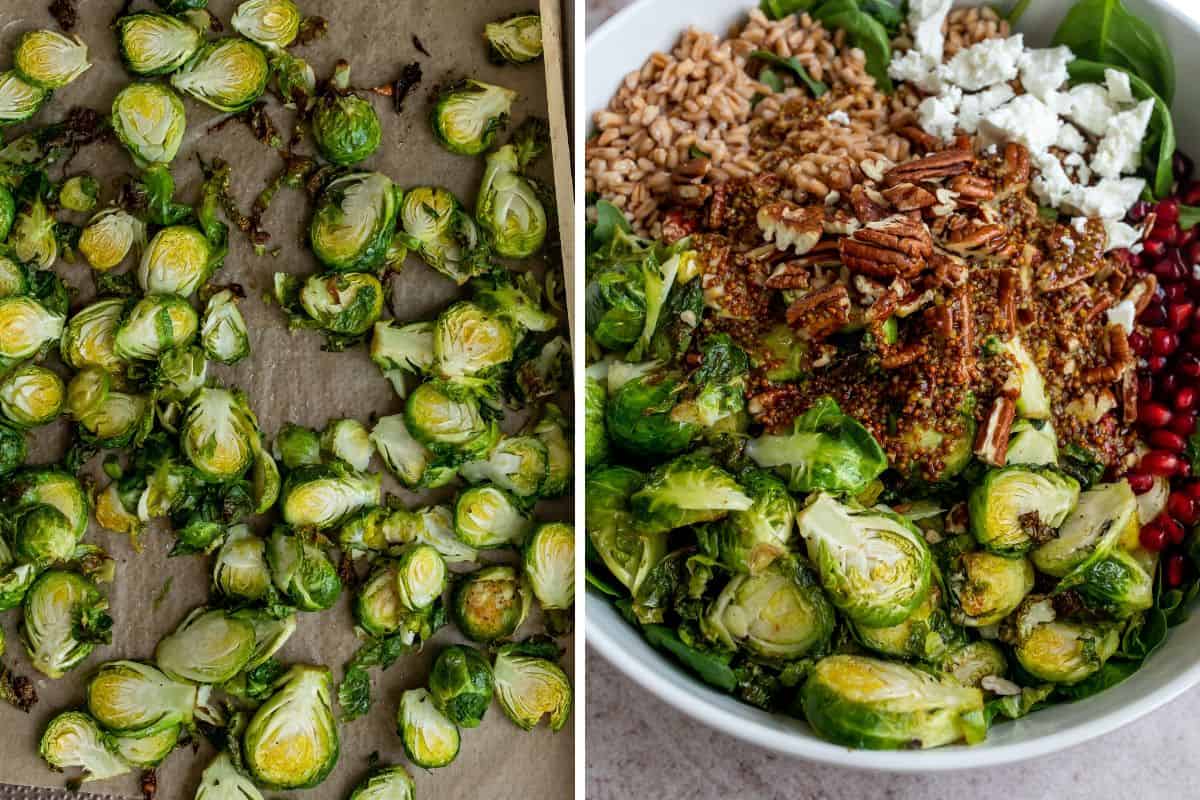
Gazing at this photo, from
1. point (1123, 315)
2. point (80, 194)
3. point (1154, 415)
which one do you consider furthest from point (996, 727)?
point (80, 194)

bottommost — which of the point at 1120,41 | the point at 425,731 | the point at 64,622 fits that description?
the point at 64,622

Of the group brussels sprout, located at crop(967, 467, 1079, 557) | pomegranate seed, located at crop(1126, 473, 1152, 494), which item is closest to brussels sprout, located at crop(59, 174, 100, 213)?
brussels sprout, located at crop(967, 467, 1079, 557)

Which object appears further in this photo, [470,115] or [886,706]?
[470,115]

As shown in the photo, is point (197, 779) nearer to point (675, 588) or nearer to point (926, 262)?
point (675, 588)

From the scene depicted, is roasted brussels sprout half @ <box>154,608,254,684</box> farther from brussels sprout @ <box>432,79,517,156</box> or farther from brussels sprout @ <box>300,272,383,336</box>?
brussels sprout @ <box>432,79,517,156</box>

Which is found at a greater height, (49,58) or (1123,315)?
(1123,315)

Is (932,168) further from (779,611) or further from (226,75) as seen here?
(226,75)

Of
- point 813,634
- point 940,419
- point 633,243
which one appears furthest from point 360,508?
point 940,419

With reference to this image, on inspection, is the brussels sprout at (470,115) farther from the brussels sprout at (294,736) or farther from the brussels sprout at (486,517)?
the brussels sprout at (294,736)
